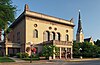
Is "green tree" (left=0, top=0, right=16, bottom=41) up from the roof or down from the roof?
down

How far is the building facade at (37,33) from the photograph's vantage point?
56219mm

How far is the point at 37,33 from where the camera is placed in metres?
58.8

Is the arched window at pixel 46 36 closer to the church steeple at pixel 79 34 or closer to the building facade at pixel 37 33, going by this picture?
the building facade at pixel 37 33

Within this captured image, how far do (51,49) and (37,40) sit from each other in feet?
33.1

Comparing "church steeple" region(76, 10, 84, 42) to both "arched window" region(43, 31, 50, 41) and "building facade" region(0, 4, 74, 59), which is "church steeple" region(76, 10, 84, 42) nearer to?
"building facade" region(0, 4, 74, 59)

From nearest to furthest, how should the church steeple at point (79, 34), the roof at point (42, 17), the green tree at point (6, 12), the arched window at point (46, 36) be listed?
the green tree at point (6, 12) < the roof at point (42, 17) < the arched window at point (46, 36) < the church steeple at point (79, 34)

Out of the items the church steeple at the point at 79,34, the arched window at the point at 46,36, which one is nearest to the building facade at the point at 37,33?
the arched window at the point at 46,36

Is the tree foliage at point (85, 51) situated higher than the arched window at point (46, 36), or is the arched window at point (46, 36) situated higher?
the arched window at point (46, 36)

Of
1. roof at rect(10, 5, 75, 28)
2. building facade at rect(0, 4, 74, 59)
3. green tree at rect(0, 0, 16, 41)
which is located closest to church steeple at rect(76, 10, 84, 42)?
roof at rect(10, 5, 75, 28)

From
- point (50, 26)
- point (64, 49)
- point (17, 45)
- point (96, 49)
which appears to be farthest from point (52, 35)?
point (96, 49)

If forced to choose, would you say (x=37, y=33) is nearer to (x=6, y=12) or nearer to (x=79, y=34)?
(x=6, y=12)

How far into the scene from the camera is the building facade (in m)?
56.2

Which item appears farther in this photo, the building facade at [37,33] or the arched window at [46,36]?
the arched window at [46,36]

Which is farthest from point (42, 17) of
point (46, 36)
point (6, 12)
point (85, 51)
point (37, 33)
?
point (6, 12)
